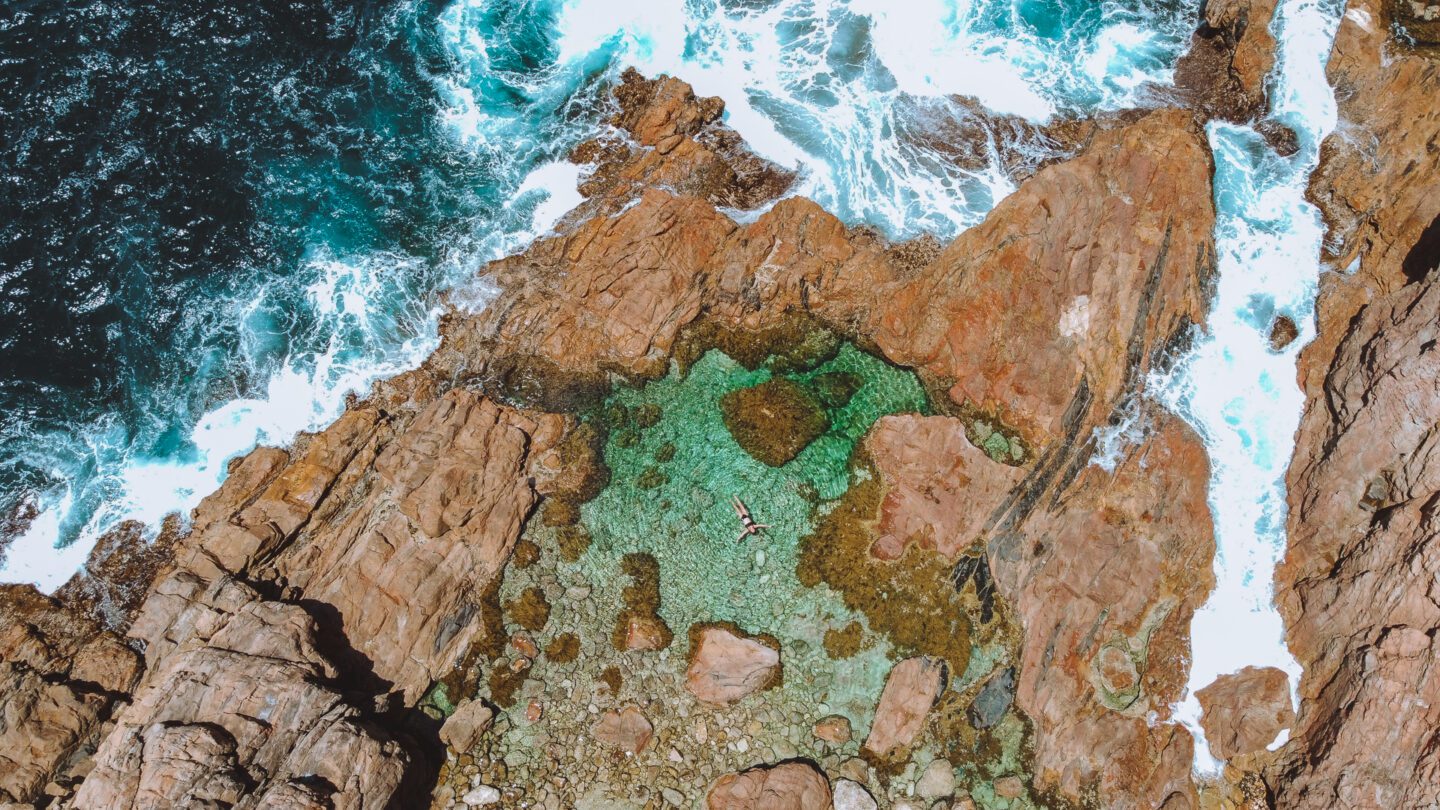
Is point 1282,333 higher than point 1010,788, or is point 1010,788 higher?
point 1282,333

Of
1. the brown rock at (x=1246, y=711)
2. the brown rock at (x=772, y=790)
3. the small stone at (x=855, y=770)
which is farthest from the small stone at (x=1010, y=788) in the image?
the brown rock at (x=1246, y=711)

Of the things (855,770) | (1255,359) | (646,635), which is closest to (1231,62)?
(1255,359)

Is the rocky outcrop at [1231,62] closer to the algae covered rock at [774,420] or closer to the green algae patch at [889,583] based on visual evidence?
the algae covered rock at [774,420]

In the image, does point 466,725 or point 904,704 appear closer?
point 466,725

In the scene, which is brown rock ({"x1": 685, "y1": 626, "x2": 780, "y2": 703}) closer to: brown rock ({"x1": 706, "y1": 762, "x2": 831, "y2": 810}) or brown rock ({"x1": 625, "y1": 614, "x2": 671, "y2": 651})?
brown rock ({"x1": 625, "y1": 614, "x2": 671, "y2": 651})

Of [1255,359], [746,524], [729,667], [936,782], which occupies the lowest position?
[936,782]

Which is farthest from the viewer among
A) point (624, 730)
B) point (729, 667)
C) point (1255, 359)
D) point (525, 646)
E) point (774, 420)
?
point (1255, 359)

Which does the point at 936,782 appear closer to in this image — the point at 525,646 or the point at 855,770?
the point at 855,770
